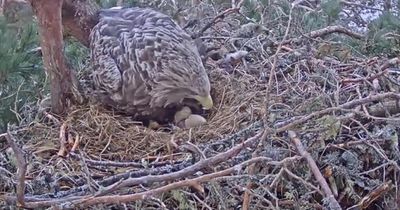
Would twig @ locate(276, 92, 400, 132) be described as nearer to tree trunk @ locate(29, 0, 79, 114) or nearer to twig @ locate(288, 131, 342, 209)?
twig @ locate(288, 131, 342, 209)

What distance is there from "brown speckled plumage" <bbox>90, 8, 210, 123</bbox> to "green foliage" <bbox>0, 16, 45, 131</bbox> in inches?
9.1

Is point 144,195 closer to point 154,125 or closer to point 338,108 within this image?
point 338,108

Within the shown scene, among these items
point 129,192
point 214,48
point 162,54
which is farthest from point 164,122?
point 129,192

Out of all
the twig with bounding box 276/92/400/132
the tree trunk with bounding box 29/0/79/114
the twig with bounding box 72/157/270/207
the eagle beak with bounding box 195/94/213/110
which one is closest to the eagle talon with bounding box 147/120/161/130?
the eagle beak with bounding box 195/94/213/110

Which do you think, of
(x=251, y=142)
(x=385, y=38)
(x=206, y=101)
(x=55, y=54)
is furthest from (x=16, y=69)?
(x=385, y=38)

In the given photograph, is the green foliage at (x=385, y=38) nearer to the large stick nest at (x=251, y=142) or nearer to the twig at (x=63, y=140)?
the large stick nest at (x=251, y=142)

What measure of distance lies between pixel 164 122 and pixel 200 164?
1121 millimetres

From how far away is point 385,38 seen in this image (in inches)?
113

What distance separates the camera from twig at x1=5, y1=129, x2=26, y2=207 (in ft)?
4.74

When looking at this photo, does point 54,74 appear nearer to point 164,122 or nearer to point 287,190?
point 164,122

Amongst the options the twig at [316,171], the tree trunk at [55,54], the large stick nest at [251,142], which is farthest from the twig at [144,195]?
the tree trunk at [55,54]

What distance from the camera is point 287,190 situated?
191 centimetres

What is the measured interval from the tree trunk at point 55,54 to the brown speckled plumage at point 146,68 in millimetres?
159

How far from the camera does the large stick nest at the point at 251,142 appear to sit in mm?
1776
